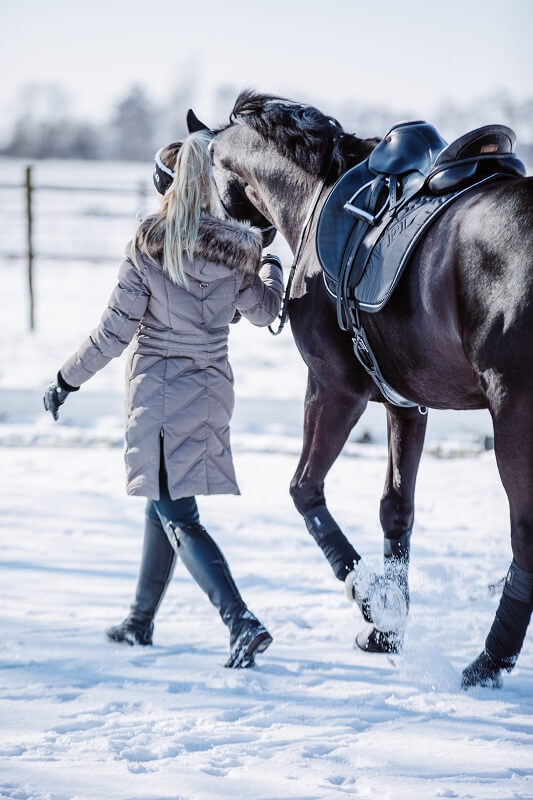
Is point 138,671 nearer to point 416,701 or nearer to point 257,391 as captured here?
point 416,701

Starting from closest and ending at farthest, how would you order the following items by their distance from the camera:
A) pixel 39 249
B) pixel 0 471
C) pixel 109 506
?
pixel 109 506 → pixel 0 471 → pixel 39 249

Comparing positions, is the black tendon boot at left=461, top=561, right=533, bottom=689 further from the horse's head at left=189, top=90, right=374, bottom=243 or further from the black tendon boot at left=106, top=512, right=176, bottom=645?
the horse's head at left=189, top=90, right=374, bottom=243

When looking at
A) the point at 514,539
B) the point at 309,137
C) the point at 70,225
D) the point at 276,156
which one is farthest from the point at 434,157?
the point at 70,225

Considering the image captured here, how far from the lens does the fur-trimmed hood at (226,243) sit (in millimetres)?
2949

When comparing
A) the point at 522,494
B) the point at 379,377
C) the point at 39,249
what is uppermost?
the point at 379,377

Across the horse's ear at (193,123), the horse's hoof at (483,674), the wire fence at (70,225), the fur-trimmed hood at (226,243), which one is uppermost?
the horse's ear at (193,123)

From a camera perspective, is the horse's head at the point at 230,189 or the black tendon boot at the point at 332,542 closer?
the black tendon boot at the point at 332,542

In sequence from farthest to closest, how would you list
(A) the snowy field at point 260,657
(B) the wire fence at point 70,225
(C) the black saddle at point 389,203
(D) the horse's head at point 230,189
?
(B) the wire fence at point 70,225 → (D) the horse's head at point 230,189 → (C) the black saddle at point 389,203 → (A) the snowy field at point 260,657

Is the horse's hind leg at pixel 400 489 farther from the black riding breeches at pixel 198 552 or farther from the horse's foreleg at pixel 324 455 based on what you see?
the black riding breeches at pixel 198 552

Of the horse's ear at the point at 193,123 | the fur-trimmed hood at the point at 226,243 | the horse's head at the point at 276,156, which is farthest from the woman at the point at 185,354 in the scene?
the horse's ear at the point at 193,123

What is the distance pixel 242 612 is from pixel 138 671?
39 cm

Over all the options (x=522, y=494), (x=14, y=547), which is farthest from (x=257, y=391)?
(x=522, y=494)

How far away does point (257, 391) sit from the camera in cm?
756

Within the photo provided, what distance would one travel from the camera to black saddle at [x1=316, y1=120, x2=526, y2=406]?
2797 millimetres
